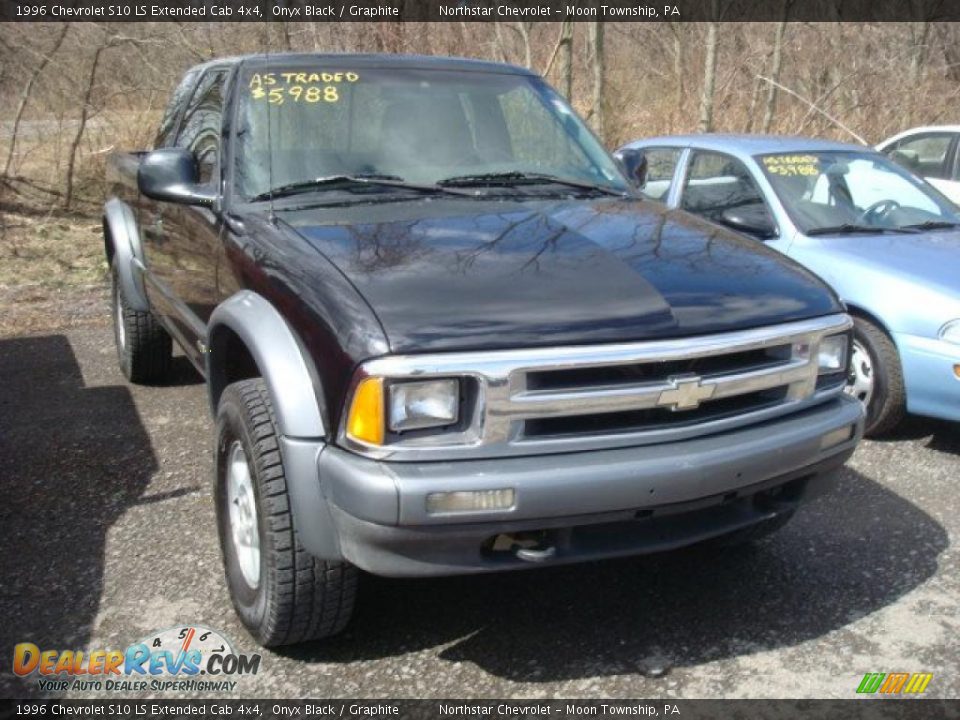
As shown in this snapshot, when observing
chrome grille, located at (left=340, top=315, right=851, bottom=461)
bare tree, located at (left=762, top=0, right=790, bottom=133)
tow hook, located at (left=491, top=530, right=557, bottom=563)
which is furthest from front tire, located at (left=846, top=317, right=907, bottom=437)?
bare tree, located at (left=762, top=0, right=790, bottom=133)

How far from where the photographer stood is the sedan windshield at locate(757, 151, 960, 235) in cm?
573

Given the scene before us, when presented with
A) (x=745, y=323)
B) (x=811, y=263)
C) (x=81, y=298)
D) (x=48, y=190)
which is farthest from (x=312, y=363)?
(x=48, y=190)

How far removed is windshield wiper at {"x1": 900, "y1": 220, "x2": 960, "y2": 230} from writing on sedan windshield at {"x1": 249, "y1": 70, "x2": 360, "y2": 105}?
352 centimetres

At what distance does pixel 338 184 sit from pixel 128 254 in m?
2.48

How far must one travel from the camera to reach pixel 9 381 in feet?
20.5

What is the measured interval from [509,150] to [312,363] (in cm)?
175

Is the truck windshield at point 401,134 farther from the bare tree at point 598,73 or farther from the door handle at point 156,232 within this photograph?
the bare tree at point 598,73

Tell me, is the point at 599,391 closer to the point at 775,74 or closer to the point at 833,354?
the point at 833,354

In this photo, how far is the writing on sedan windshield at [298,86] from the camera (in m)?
3.97

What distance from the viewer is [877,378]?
502cm

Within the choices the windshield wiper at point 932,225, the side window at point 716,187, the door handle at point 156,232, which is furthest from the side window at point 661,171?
the door handle at point 156,232

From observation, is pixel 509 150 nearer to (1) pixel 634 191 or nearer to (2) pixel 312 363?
(1) pixel 634 191

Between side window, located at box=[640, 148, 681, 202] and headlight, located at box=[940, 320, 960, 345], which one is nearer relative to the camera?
headlight, located at box=[940, 320, 960, 345]
